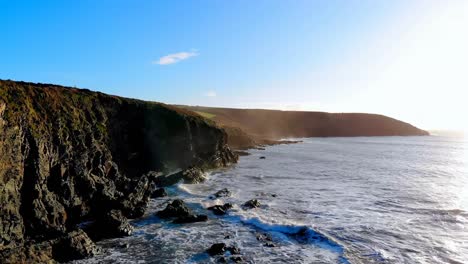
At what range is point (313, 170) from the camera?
3925 cm

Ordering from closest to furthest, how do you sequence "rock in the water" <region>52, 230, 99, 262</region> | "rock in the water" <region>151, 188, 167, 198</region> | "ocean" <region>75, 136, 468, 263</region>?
"rock in the water" <region>52, 230, 99, 262</region>, "ocean" <region>75, 136, 468, 263</region>, "rock in the water" <region>151, 188, 167, 198</region>

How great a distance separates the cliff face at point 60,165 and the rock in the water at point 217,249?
4.99 meters

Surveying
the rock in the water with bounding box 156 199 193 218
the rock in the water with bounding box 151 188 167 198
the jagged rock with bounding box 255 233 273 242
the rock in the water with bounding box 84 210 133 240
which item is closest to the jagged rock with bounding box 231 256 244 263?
the jagged rock with bounding box 255 233 273 242

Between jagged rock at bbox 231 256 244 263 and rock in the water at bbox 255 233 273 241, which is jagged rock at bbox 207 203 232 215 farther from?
jagged rock at bbox 231 256 244 263

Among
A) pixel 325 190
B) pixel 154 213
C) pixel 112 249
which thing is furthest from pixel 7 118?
pixel 325 190

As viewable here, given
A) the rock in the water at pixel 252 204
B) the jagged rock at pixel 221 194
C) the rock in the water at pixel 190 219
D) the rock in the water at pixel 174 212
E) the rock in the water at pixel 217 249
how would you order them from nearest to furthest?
the rock in the water at pixel 217 249
the rock in the water at pixel 190 219
the rock in the water at pixel 174 212
the rock in the water at pixel 252 204
the jagged rock at pixel 221 194

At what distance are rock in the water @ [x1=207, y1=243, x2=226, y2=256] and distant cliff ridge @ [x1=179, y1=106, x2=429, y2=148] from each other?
11810cm

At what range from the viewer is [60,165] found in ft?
57.0

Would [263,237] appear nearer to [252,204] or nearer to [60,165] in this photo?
[252,204]

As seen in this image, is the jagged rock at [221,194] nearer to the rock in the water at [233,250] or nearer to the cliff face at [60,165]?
the cliff face at [60,165]

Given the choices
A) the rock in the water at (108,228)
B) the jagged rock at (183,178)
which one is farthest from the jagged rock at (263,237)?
the jagged rock at (183,178)

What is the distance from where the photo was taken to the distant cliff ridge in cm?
14050

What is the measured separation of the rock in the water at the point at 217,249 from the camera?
44.0ft

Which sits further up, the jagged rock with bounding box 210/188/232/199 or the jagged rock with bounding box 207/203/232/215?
the jagged rock with bounding box 207/203/232/215
